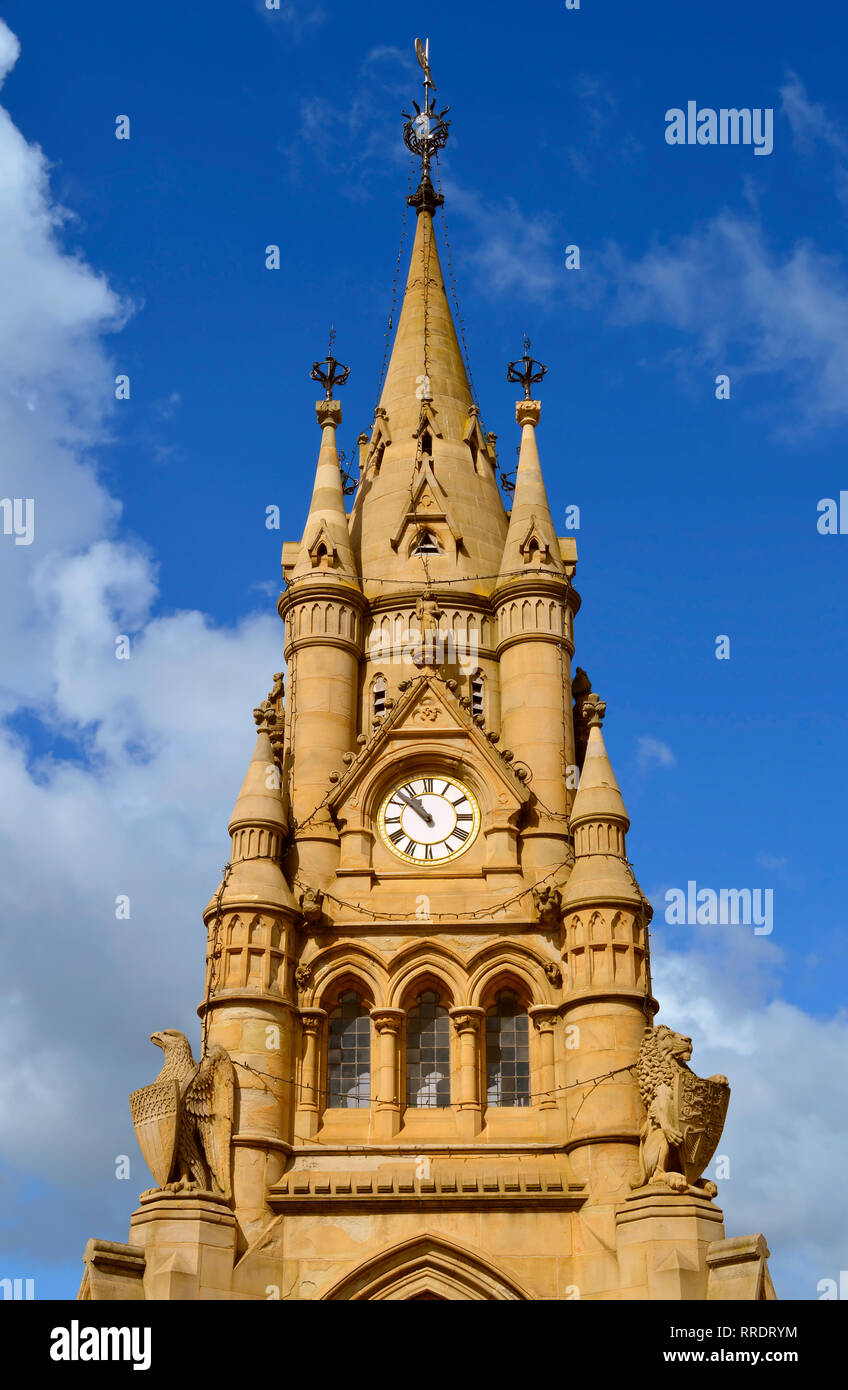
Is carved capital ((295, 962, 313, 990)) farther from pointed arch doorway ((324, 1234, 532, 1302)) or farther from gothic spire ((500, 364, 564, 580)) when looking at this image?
gothic spire ((500, 364, 564, 580))

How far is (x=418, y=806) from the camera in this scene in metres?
40.8

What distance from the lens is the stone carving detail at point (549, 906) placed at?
37.9m

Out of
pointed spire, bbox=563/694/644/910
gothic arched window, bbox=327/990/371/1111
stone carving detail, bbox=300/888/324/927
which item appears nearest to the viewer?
pointed spire, bbox=563/694/644/910

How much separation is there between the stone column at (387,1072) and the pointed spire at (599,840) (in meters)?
4.48

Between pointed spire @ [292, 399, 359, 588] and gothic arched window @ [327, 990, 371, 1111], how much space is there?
10944mm

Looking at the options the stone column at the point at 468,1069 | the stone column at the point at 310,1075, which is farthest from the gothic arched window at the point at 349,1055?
the stone column at the point at 468,1069

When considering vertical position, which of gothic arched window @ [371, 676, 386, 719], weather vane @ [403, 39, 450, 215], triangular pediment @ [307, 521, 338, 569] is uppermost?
weather vane @ [403, 39, 450, 215]

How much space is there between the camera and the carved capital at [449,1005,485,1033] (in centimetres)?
3759

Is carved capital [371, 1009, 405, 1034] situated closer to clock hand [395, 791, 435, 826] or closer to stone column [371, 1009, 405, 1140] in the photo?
stone column [371, 1009, 405, 1140]

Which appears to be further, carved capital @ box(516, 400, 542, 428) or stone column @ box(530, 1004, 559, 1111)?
carved capital @ box(516, 400, 542, 428)

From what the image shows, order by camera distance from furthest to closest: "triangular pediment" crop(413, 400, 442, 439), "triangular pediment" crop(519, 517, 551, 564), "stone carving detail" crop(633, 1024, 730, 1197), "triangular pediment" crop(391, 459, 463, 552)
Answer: "triangular pediment" crop(413, 400, 442, 439) < "triangular pediment" crop(391, 459, 463, 552) < "triangular pediment" crop(519, 517, 551, 564) < "stone carving detail" crop(633, 1024, 730, 1197)

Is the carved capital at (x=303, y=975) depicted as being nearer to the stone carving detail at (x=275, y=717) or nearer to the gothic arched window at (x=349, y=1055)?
the gothic arched window at (x=349, y=1055)

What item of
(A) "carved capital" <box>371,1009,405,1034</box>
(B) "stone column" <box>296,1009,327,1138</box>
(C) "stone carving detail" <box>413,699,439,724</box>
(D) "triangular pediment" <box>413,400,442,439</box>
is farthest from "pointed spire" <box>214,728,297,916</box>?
(D) "triangular pediment" <box>413,400,442,439</box>

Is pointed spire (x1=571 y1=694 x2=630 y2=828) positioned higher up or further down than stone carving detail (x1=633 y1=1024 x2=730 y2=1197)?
higher up
